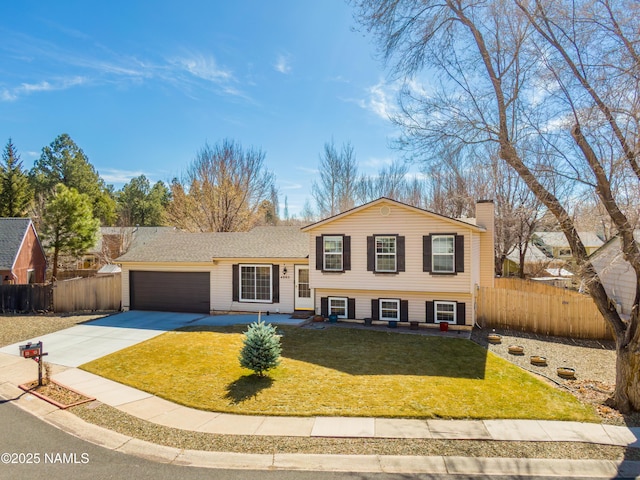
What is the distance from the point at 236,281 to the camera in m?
17.8

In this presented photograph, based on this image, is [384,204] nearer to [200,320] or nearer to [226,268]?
[226,268]

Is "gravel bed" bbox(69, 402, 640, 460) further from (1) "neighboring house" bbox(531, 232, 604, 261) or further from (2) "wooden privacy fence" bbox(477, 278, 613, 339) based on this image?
(1) "neighboring house" bbox(531, 232, 604, 261)

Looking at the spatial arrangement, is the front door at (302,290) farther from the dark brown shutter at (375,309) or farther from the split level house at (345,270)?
the dark brown shutter at (375,309)

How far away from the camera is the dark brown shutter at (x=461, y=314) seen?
1516 centimetres

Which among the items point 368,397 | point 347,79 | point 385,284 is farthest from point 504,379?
point 347,79

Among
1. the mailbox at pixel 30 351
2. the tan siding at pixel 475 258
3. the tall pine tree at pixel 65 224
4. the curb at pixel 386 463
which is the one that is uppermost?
the tall pine tree at pixel 65 224

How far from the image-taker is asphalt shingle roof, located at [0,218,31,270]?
925 inches

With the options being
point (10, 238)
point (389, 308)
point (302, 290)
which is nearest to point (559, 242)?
point (389, 308)

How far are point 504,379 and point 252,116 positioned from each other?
778 inches

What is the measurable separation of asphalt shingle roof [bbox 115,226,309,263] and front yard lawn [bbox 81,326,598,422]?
5.17 metres

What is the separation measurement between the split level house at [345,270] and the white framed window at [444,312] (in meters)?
0.04

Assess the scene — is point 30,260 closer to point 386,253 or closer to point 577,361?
point 386,253

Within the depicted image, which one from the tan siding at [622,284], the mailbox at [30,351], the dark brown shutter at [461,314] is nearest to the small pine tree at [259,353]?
the mailbox at [30,351]

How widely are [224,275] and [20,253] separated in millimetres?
16787
